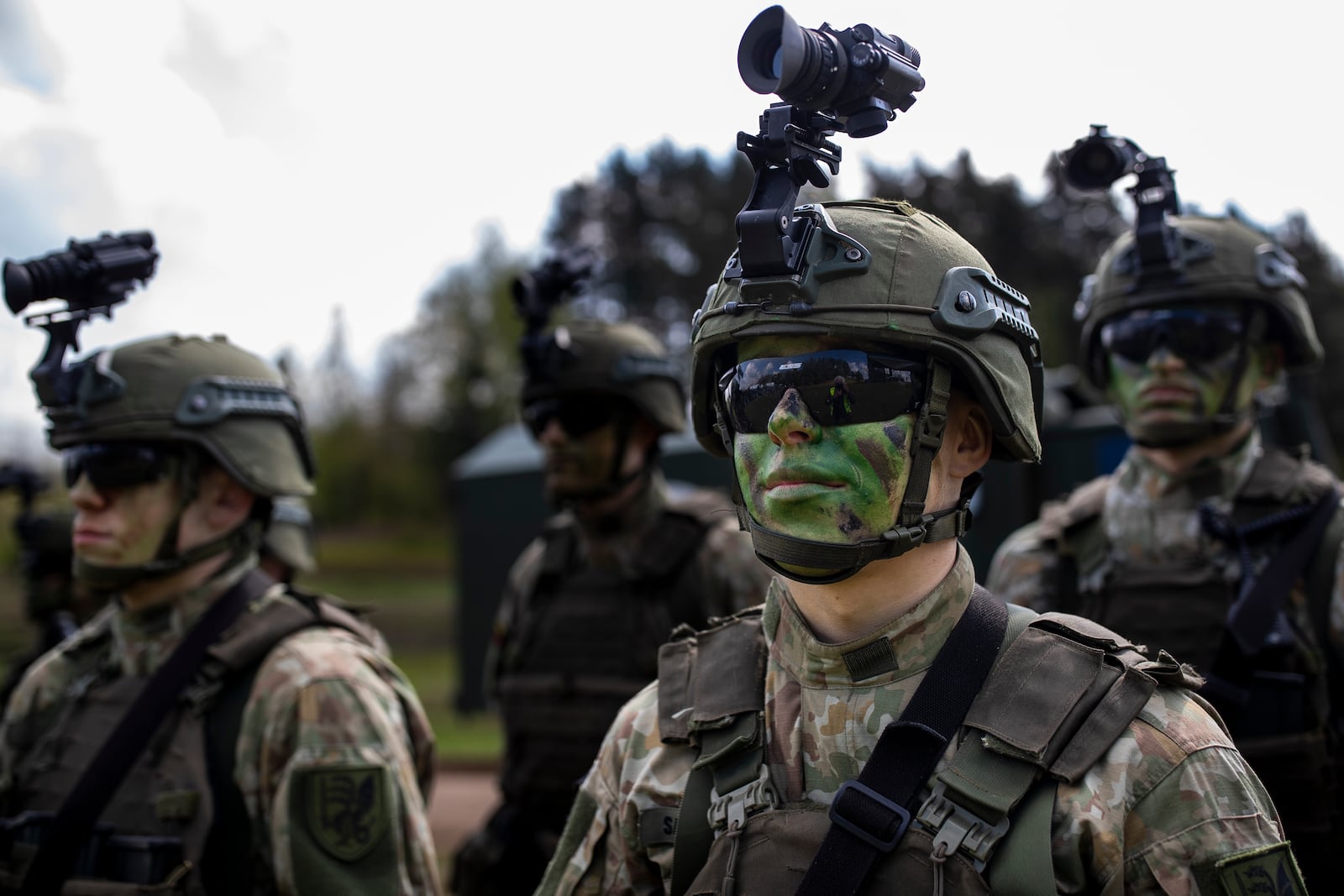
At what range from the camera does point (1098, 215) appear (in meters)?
15.9

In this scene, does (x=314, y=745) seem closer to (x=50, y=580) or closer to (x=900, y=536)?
(x=900, y=536)

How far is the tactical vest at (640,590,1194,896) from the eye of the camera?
222 centimetres

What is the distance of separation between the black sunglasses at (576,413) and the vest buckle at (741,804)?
3.55m

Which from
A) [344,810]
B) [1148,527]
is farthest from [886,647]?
[1148,527]

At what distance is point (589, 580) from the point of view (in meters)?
5.79

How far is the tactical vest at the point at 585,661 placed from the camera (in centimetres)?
543

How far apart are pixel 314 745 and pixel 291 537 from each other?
403 centimetres

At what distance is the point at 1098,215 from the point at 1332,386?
14.3 ft

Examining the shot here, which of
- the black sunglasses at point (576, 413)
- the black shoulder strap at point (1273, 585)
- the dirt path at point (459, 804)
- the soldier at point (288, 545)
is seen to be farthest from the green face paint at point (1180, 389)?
the dirt path at point (459, 804)

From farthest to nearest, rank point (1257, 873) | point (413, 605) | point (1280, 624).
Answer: point (413, 605)
point (1280, 624)
point (1257, 873)

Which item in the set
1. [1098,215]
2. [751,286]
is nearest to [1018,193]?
[1098,215]

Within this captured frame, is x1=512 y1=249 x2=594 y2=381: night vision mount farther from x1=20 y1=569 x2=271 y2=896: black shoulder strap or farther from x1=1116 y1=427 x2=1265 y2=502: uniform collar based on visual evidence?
x1=1116 y1=427 x2=1265 y2=502: uniform collar

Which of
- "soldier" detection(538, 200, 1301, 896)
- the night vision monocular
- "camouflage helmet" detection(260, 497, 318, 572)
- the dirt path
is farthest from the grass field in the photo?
the night vision monocular

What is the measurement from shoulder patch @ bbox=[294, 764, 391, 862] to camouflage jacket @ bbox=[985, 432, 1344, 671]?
2.37m
